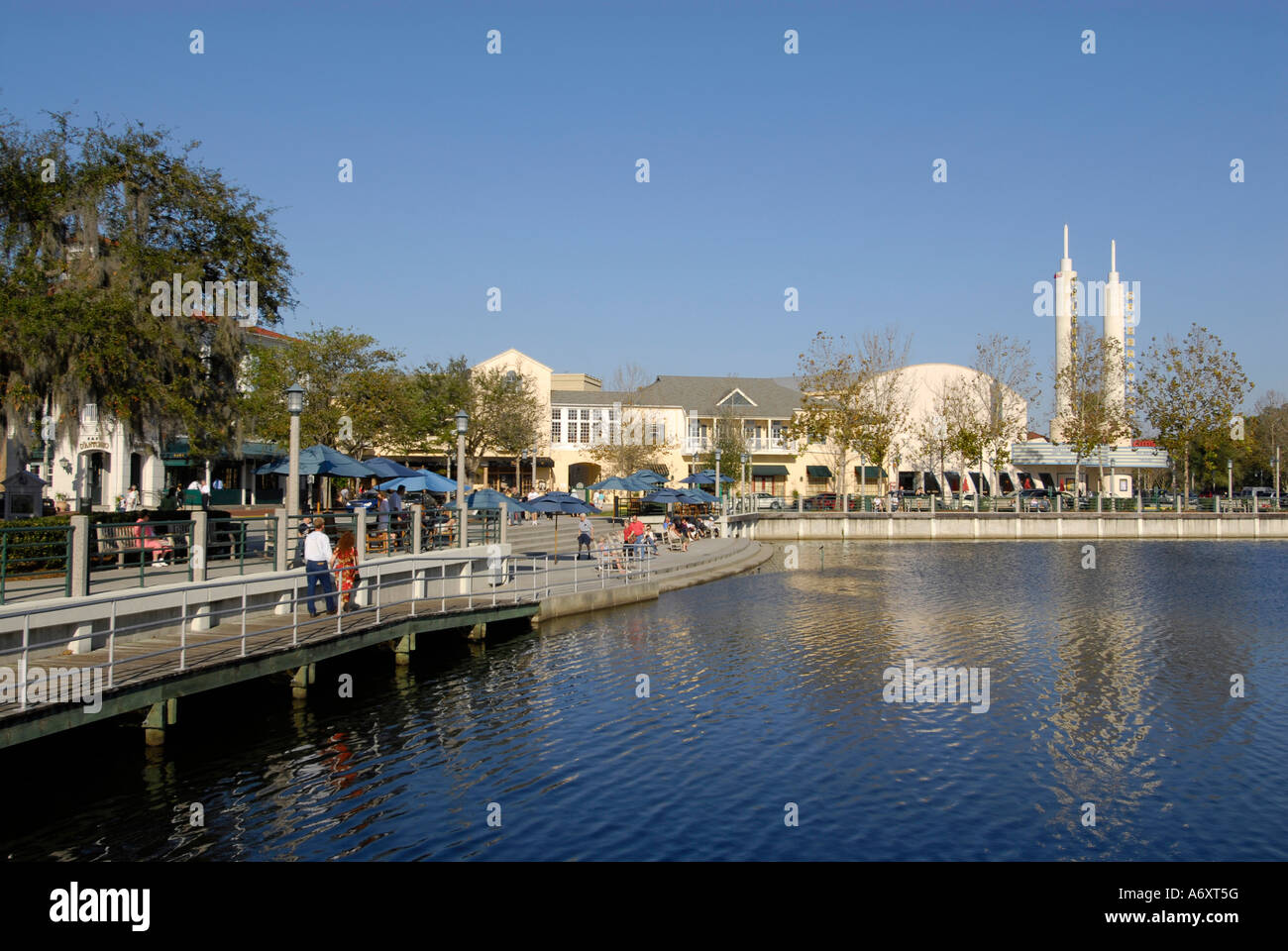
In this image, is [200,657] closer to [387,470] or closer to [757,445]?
[387,470]

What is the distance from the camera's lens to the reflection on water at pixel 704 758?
38.8 ft

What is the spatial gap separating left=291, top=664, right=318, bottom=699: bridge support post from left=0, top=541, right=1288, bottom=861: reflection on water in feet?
1.02

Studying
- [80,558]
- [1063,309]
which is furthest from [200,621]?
[1063,309]

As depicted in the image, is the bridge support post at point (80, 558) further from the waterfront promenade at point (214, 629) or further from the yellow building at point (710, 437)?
the yellow building at point (710, 437)

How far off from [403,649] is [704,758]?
8902 mm

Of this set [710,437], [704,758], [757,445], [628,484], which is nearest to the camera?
[704,758]

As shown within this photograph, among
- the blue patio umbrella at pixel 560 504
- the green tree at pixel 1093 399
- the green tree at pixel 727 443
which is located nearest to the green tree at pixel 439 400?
the green tree at pixel 727 443

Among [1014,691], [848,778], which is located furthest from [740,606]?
[848,778]

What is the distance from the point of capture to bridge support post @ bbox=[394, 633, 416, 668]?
21.4m

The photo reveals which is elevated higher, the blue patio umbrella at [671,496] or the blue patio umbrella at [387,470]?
the blue patio umbrella at [387,470]

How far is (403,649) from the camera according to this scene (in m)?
21.5

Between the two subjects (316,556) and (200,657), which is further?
(316,556)

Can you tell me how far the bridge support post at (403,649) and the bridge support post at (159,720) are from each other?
670 cm
